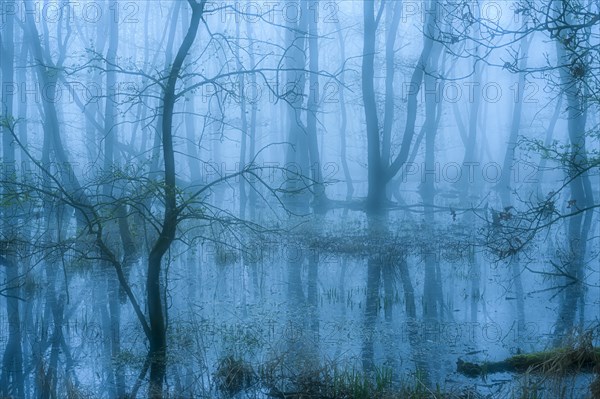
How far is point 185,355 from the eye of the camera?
6527 millimetres

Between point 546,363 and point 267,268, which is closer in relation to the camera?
point 546,363

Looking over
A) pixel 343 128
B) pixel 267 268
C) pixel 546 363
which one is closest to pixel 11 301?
pixel 267 268

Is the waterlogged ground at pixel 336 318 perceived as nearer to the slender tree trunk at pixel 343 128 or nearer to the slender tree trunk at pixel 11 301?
the slender tree trunk at pixel 11 301

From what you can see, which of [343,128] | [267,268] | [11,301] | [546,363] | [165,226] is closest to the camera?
[546,363]

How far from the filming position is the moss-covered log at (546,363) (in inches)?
209

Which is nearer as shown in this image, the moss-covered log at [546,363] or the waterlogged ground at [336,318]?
the moss-covered log at [546,363]

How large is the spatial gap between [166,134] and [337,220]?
28.5 ft

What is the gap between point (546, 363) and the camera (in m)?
5.34

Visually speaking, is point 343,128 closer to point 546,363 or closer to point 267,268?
point 267,268

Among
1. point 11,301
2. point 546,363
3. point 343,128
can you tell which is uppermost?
point 343,128

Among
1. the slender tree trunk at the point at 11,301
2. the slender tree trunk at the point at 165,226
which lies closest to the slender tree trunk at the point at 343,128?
the slender tree trunk at the point at 11,301

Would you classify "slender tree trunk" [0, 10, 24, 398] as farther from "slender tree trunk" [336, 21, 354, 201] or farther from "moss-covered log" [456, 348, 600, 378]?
"slender tree trunk" [336, 21, 354, 201]

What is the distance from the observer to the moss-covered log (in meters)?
5.32

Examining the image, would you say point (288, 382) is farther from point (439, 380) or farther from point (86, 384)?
point (86, 384)
